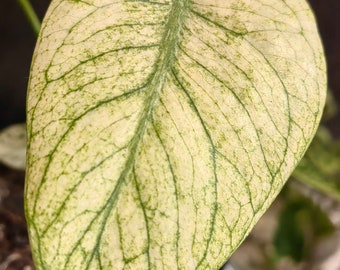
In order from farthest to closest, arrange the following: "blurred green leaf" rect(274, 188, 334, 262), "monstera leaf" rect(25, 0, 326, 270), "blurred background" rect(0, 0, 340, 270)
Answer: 1. "blurred green leaf" rect(274, 188, 334, 262)
2. "blurred background" rect(0, 0, 340, 270)
3. "monstera leaf" rect(25, 0, 326, 270)

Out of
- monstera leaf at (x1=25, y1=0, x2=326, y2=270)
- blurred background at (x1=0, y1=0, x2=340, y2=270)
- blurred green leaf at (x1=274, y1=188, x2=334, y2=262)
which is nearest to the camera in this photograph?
monstera leaf at (x1=25, y1=0, x2=326, y2=270)

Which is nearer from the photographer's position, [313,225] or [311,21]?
[311,21]

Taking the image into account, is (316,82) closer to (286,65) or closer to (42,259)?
(286,65)

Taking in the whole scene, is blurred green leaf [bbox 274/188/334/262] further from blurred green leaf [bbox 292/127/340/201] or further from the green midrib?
the green midrib

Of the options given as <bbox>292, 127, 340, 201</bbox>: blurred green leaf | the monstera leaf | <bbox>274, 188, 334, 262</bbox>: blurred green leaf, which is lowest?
<bbox>274, 188, 334, 262</bbox>: blurred green leaf

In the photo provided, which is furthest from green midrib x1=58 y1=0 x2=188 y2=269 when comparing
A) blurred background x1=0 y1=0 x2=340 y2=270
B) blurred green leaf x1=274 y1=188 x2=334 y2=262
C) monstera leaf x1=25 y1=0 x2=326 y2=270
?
blurred green leaf x1=274 y1=188 x2=334 y2=262

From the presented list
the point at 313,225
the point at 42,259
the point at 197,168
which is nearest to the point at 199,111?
the point at 197,168

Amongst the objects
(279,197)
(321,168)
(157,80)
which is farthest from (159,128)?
(279,197)
